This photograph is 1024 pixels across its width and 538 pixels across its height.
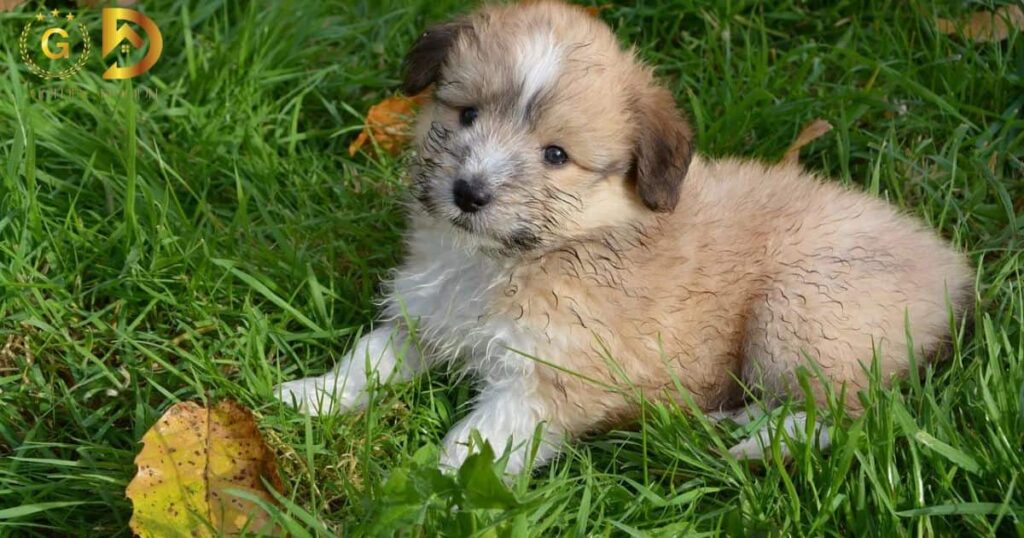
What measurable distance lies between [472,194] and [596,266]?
0.47 m

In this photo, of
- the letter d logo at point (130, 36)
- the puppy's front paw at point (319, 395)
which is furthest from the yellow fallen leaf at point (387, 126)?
the puppy's front paw at point (319, 395)

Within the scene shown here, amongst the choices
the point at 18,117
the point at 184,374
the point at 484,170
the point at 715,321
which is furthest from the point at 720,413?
the point at 18,117

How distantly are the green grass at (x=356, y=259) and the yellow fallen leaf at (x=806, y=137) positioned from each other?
59 millimetres

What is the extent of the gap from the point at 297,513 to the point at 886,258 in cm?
192

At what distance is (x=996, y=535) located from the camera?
282 centimetres

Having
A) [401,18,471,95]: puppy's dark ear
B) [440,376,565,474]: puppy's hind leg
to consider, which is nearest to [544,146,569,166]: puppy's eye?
[401,18,471,95]: puppy's dark ear

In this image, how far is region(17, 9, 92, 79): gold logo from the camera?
4246 millimetres

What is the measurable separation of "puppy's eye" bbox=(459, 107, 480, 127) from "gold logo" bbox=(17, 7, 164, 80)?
5.77 feet

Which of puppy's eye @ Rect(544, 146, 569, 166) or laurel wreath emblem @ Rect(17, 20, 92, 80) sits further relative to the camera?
laurel wreath emblem @ Rect(17, 20, 92, 80)

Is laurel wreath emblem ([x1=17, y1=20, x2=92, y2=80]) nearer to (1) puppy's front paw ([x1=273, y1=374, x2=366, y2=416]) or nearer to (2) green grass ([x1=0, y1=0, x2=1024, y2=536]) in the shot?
(2) green grass ([x1=0, y1=0, x2=1024, y2=536])

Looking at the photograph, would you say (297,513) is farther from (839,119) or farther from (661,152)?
(839,119)

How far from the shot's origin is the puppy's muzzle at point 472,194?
2953 millimetres

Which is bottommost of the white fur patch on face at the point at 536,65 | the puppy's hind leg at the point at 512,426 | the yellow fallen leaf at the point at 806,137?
the puppy's hind leg at the point at 512,426

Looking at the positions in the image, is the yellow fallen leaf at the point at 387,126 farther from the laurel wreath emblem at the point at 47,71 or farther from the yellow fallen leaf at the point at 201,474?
the yellow fallen leaf at the point at 201,474
